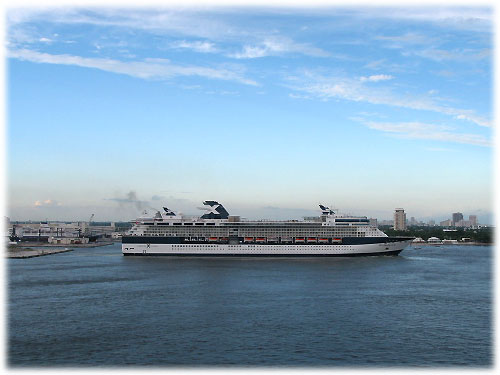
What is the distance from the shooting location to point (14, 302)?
21.7m

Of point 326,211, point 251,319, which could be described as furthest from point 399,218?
point 251,319

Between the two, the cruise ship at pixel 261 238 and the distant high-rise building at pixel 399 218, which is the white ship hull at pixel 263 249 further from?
the distant high-rise building at pixel 399 218

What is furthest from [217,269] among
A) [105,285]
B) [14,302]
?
[14,302]

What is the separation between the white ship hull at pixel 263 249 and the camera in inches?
1661

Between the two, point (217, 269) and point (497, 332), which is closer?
point (497, 332)

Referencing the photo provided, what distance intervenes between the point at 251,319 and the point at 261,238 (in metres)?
25.6

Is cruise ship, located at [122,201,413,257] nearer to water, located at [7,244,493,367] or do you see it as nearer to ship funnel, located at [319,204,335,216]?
ship funnel, located at [319,204,335,216]

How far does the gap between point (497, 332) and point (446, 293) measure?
8206 mm

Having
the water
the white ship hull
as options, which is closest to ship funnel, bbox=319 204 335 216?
the white ship hull

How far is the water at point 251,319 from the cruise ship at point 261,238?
34.9 ft

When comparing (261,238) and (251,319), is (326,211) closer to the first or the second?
(261,238)

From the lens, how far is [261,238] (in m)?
43.8

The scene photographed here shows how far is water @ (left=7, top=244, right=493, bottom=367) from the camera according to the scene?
14.1 meters

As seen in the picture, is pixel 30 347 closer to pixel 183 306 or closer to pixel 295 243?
pixel 183 306
